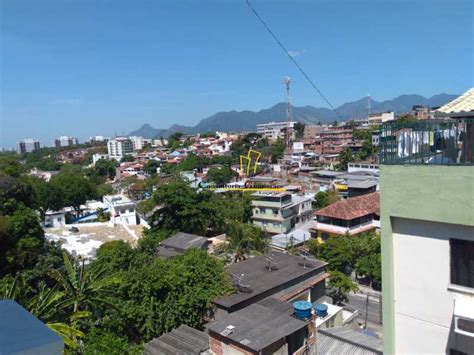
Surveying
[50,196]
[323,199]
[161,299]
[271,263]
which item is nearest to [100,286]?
[161,299]

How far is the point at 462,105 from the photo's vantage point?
4094mm

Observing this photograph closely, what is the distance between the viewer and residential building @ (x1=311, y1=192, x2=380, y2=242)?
2584 centimetres

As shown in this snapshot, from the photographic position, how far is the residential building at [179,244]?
2275 centimetres

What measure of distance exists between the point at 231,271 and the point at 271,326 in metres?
4.95

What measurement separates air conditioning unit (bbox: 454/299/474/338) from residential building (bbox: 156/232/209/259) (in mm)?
19451

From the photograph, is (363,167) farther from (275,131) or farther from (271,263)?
(275,131)

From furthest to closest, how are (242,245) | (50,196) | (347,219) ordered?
(50,196)
(347,219)
(242,245)

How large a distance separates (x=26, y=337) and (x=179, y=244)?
22595 mm

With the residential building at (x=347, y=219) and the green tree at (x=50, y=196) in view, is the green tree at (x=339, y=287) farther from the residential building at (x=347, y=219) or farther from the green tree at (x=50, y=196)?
the green tree at (x=50, y=196)

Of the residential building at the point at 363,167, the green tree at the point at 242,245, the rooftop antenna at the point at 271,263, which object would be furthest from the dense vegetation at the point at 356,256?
the residential building at the point at 363,167

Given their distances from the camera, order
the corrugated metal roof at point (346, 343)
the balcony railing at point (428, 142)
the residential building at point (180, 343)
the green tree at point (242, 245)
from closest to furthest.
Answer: the balcony railing at point (428, 142), the corrugated metal roof at point (346, 343), the residential building at point (180, 343), the green tree at point (242, 245)

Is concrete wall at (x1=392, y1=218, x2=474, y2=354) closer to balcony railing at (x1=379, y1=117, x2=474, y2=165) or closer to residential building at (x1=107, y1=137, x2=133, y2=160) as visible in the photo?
balcony railing at (x1=379, y1=117, x2=474, y2=165)

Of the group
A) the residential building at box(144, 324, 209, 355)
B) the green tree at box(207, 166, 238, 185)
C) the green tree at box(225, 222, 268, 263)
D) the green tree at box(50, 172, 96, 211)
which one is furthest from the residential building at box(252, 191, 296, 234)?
the green tree at box(50, 172, 96, 211)

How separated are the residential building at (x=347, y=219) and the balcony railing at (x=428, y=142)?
874 inches
